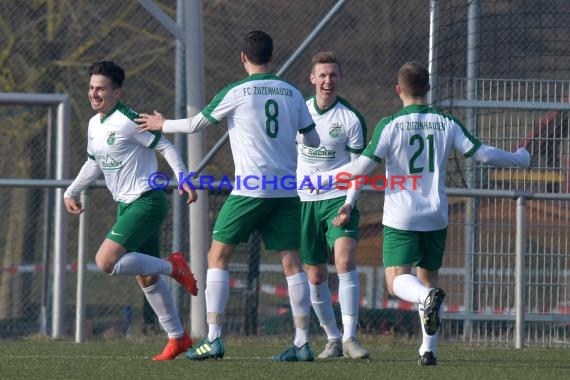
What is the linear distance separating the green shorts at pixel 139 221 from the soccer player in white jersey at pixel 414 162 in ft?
4.10

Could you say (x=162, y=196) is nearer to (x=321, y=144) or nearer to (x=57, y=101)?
(x=321, y=144)

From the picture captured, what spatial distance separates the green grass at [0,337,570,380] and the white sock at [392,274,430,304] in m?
0.42

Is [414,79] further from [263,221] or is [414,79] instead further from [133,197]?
[133,197]

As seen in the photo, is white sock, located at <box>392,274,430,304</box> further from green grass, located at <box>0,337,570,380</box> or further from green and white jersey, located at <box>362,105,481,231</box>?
green grass, located at <box>0,337,570,380</box>

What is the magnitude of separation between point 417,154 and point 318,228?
49.7 inches

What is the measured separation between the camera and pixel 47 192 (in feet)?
39.3

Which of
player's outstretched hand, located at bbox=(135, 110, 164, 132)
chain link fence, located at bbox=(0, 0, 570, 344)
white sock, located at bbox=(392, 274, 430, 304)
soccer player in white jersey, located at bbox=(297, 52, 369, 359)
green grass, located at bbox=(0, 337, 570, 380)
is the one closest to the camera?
green grass, located at bbox=(0, 337, 570, 380)

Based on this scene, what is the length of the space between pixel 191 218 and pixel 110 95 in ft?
Result: 9.51

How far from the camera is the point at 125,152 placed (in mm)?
8109

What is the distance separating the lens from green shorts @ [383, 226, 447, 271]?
7668mm

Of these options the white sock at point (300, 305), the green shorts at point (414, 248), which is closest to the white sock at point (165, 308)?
the white sock at point (300, 305)

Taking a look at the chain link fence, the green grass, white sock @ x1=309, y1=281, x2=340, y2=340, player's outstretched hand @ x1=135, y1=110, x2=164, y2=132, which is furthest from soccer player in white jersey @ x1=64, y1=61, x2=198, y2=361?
the chain link fence

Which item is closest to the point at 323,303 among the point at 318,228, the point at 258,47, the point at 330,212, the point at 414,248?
the point at 318,228

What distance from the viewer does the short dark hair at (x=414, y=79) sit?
7605 millimetres
